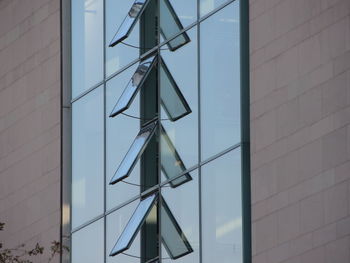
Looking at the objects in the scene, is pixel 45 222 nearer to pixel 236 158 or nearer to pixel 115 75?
pixel 115 75

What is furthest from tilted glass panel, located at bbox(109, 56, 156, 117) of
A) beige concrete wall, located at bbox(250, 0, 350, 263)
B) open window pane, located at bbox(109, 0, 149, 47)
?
beige concrete wall, located at bbox(250, 0, 350, 263)

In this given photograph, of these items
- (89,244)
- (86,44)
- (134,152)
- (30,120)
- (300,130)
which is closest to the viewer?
(300,130)

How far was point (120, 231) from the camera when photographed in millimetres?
28141

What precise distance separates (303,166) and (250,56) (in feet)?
8.22

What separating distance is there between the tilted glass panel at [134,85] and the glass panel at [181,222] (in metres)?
2.21

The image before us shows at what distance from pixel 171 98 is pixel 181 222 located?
7.71 feet

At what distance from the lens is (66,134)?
30844 mm

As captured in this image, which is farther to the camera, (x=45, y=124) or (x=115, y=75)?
(x=45, y=124)

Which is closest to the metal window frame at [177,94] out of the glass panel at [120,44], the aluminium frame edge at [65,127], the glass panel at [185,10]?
the glass panel at [185,10]

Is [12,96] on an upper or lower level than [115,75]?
upper

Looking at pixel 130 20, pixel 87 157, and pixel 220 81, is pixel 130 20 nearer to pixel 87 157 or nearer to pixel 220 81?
pixel 87 157

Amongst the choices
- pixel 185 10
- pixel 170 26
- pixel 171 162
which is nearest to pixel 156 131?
pixel 171 162

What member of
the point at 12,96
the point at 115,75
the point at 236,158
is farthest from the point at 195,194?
the point at 12,96

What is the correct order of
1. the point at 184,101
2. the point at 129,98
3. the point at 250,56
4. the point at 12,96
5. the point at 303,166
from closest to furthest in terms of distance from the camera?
1. the point at 303,166
2. the point at 250,56
3. the point at 184,101
4. the point at 129,98
5. the point at 12,96
